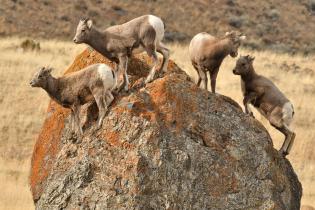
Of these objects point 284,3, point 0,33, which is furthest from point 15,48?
point 284,3

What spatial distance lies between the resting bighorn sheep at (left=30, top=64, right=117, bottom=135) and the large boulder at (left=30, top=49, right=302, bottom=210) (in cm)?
21

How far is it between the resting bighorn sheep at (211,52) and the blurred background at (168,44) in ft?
18.4

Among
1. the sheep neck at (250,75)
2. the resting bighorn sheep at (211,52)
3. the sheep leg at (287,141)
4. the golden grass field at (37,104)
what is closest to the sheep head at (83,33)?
the resting bighorn sheep at (211,52)

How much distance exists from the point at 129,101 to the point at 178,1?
4530 cm

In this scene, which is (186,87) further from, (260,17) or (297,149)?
(260,17)

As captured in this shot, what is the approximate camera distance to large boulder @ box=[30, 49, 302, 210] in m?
11.5

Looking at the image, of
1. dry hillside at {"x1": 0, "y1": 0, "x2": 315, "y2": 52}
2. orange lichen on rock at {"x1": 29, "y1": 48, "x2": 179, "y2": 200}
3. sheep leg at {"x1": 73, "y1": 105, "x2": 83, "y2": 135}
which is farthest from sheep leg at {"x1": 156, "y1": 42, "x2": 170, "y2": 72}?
dry hillside at {"x1": 0, "y1": 0, "x2": 315, "y2": 52}

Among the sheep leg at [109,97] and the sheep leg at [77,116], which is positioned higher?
the sheep leg at [109,97]

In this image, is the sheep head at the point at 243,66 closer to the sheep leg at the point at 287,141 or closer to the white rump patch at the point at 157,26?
the sheep leg at the point at 287,141

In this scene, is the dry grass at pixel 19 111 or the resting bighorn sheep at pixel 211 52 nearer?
the resting bighorn sheep at pixel 211 52

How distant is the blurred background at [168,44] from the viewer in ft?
74.8

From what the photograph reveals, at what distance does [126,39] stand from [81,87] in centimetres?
103

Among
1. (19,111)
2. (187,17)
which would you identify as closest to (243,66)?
(19,111)

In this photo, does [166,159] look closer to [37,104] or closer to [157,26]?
[157,26]
